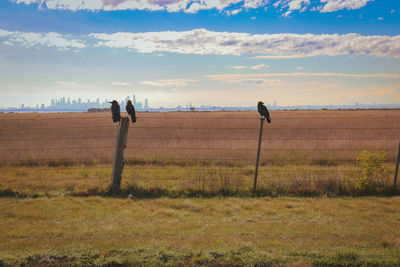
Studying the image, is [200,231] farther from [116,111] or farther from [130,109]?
[130,109]

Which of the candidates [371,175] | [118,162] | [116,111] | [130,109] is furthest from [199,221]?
[371,175]

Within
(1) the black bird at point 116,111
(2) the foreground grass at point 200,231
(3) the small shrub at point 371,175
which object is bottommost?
(2) the foreground grass at point 200,231

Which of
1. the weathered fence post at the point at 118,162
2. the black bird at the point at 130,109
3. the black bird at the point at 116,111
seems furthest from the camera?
the black bird at the point at 130,109

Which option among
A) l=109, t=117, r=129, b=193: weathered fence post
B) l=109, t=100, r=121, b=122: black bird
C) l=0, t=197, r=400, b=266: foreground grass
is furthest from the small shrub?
l=109, t=100, r=121, b=122: black bird

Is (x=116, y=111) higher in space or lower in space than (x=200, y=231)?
higher

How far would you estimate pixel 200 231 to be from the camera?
470cm

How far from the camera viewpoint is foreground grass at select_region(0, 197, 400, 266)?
3.75 meters

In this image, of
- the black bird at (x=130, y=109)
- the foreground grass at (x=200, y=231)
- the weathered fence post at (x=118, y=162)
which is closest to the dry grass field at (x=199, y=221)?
the foreground grass at (x=200, y=231)

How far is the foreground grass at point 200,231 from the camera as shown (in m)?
3.75

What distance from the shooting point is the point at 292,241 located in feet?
14.0

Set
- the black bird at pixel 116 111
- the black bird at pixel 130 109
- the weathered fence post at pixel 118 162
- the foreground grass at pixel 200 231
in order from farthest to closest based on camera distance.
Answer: the black bird at pixel 130 109, the black bird at pixel 116 111, the weathered fence post at pixel 118 162, the foreground grass at pixel 200 231

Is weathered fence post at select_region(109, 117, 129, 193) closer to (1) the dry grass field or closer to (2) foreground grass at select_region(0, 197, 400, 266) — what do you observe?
(1) the dry grass field

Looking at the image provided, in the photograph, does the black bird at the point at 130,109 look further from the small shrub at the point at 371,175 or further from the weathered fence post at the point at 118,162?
the small shrub at the point at 371,175

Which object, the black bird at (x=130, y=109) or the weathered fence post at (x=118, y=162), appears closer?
the weathered fence post at (x=118, y=162)
